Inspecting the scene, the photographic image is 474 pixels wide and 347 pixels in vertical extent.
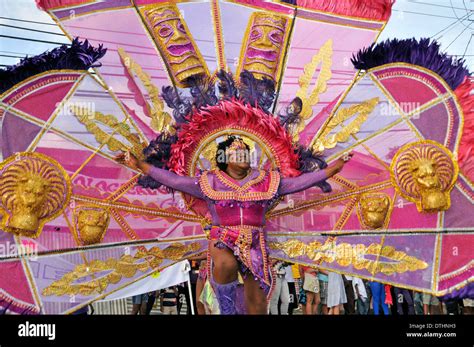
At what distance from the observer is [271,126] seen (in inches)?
205

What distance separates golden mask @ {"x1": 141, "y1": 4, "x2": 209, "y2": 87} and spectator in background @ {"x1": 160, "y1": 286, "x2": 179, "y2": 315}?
8.47 feet

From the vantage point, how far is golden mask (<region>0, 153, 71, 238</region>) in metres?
4.80

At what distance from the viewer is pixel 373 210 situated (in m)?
5.30

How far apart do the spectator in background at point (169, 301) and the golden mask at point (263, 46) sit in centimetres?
271

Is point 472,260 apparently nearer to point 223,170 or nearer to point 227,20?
point 223,170

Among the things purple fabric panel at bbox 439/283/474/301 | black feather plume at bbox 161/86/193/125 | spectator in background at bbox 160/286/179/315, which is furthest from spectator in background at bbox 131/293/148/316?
purple fabric panel at bbox 439/283/474/301

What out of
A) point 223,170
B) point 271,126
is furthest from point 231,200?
point 271,126

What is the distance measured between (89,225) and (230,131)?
1.34 m

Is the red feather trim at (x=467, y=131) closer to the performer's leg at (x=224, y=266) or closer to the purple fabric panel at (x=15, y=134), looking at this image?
the performer's leg at (x=224, y=266)

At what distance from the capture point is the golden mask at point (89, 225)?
5.03m

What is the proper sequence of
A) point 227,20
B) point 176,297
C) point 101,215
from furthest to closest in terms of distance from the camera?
1. point 176,297
2. point 227,20
3. point 101,215

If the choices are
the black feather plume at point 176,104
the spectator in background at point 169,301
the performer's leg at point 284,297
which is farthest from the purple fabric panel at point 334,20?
the spectator in background at point 169,301

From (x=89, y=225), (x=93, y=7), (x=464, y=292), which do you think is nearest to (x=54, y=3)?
(x=93, y=7)
